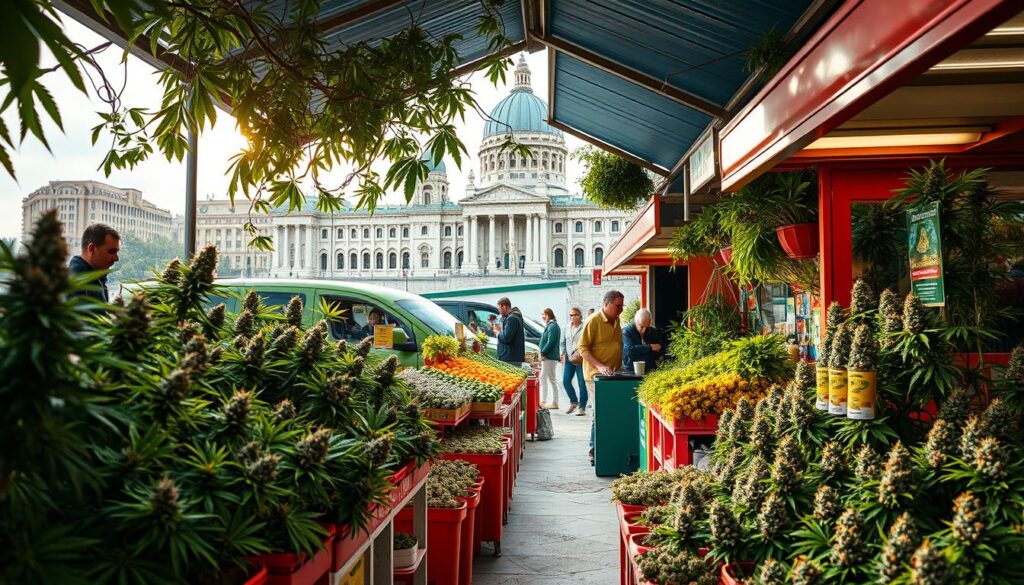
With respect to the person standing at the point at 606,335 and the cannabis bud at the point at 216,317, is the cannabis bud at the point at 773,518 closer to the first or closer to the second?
the cannabis bud at the point at 216,317

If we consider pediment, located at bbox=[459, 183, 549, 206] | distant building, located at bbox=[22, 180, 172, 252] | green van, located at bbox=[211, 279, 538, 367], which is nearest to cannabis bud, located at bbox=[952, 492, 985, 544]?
distant building, located at bbox=[22, 180, 172, 252]

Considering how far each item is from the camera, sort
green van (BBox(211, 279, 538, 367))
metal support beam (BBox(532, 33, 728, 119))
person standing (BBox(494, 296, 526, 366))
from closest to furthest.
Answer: metal support beam (BBox(532, 33, 728, 119)) < green van (BBox(211, 279, 538, 367)) < person standing (BBox(494, 296, 526, 366))

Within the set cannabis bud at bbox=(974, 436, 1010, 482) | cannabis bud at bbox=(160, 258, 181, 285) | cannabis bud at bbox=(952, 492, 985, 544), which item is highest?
cannabis bud at bbox=(160, 258, 181, 285)

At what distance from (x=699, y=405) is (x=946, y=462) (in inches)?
101

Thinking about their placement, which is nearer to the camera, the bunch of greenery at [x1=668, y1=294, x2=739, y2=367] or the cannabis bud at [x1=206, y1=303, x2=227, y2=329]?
the cannabis bud at [x1=206, y1=303, x2=227, y2=329]

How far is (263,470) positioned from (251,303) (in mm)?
1277

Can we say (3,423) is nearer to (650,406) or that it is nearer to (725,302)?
(650,406)

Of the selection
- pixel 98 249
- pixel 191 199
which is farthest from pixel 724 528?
pixel 191 199

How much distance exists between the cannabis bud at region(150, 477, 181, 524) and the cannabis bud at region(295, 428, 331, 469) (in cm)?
43

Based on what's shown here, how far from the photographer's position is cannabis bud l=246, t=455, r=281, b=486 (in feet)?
5.23

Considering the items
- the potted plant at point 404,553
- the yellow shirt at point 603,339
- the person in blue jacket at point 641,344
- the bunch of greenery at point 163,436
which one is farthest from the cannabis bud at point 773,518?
the yellow shirt at point 603,339

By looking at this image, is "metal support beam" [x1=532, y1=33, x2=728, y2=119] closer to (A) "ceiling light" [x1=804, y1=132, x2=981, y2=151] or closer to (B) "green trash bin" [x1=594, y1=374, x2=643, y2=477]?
(B) "green trash bin" [x1=594, y1=374, x2=643, y2=477]

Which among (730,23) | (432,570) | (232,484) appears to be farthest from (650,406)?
(232,484)

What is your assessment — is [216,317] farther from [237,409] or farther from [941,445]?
[941,445]
